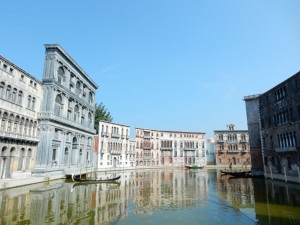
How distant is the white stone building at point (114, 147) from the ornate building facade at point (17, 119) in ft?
84.7

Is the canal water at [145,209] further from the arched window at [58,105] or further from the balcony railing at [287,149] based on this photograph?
the arched window at [58,105]

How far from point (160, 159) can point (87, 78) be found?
129ft

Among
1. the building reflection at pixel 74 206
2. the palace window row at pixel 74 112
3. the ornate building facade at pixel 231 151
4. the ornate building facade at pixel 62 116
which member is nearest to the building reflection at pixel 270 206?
the building reflection at pixel 74 206

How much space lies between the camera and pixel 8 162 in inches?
1072

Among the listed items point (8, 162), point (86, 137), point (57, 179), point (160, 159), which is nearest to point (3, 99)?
point (8, 162)

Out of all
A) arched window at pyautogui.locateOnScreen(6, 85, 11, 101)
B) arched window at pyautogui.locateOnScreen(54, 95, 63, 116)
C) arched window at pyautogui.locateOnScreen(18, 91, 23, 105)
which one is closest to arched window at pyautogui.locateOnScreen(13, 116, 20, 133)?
arched window at pyautogui.locateOnScreen(18, 91, 23, 105)

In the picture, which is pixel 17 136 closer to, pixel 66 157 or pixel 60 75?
pixel 66 157

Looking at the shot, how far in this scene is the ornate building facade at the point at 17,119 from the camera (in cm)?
2641

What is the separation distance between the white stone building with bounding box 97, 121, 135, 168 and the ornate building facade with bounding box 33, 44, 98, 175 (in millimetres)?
8460

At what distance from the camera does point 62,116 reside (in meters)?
37.8

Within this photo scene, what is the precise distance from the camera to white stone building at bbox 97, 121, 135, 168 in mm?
57906

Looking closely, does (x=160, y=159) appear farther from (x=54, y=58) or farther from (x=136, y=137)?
(x=54, y=58)

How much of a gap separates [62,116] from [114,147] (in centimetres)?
2533

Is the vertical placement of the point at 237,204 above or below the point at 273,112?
below
